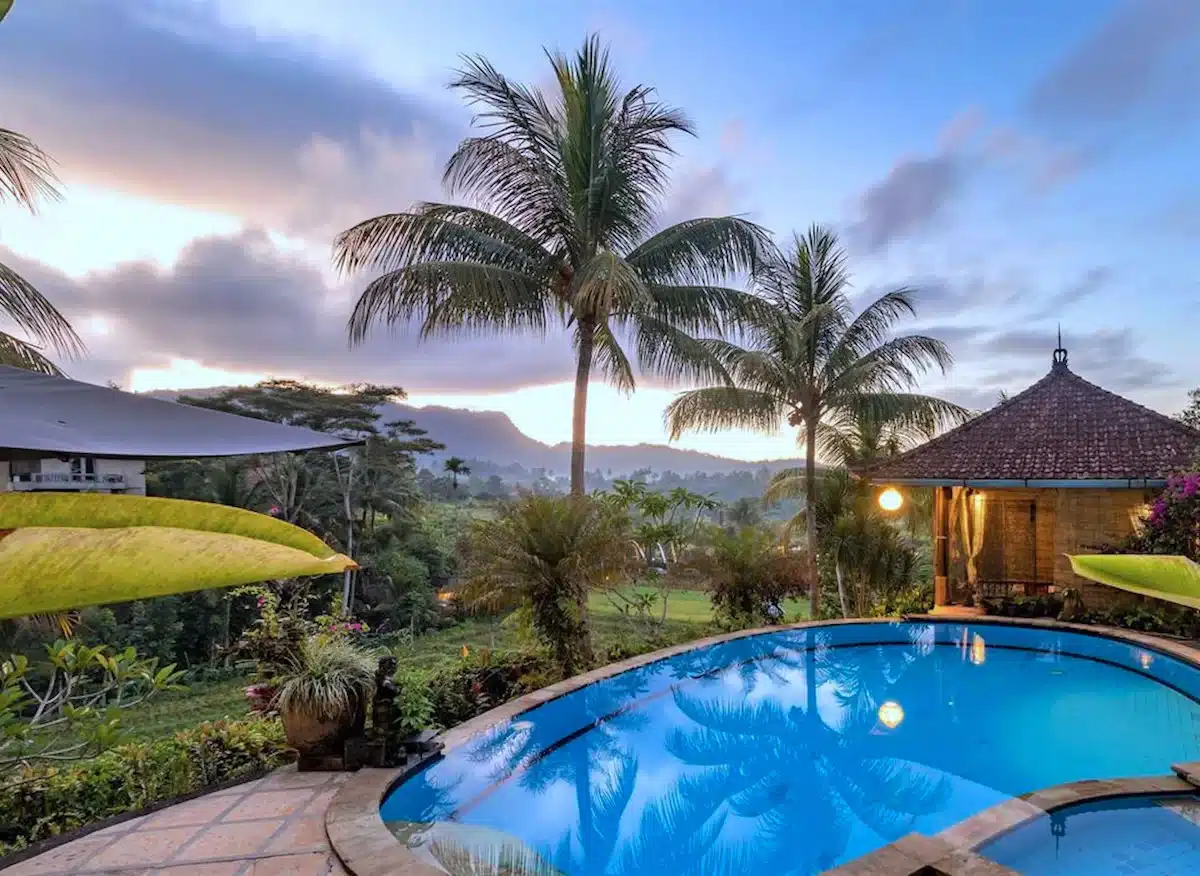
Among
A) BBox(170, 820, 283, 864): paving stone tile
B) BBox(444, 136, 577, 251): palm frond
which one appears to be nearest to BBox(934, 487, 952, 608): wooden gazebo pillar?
BBox(444, 136, 577, 251): palm frond

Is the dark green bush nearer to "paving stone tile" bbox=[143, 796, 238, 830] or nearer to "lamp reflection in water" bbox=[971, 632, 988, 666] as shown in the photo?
"paving stone tile" bbox=[143, 796, 238, 830]

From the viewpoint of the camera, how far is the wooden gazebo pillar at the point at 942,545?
12500 mm

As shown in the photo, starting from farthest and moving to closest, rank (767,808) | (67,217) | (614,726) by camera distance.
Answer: (67,217) → (614,726) → (767,808)

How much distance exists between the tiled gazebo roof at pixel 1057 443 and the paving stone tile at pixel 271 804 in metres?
10.7

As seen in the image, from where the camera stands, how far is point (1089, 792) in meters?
4.91

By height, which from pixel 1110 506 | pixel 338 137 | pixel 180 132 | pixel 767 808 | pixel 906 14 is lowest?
pixel 767 808

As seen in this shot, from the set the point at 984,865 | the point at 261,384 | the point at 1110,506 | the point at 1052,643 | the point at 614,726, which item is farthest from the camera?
the point at 261,384

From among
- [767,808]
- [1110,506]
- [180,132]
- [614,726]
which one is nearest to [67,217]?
[180,132]

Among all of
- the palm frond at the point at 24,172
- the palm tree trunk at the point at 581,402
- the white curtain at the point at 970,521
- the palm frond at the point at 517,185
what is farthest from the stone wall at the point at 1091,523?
the palm frond at the point at 24,172

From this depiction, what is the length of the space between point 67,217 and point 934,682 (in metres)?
12.1

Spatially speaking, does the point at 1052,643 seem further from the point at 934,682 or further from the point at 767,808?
the point at 767,808

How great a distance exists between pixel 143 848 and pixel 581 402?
737 cm

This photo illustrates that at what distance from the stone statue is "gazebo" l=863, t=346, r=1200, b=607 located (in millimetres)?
9922

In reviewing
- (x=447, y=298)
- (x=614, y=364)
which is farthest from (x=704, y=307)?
(x=447, y=298)
